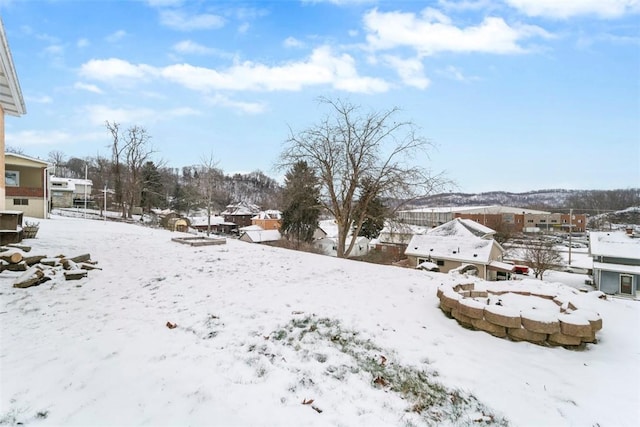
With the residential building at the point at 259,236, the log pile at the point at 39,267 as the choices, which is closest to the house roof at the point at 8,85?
the log pile at the point at 39,267

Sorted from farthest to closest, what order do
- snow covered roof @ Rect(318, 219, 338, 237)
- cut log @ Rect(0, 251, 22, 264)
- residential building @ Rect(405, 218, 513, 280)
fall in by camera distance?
1. snow covered roof @ Rect(318, 219, 338, 237)
2. residential building @ Rect(405, 218, 513, 280)
3. cut log @ Rect(0, 251, 22, 264)

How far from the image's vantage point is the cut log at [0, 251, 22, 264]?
19.3 feet

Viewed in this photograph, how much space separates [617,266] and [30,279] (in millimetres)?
26130

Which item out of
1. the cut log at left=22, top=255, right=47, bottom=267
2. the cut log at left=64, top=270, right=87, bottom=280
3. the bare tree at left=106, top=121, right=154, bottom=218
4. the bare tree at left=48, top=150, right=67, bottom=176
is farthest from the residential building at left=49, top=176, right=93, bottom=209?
the cut log at left=64, top=270, right=87, bottom=280

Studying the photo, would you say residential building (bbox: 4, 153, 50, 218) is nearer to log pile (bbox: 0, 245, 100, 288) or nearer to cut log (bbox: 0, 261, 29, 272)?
log pile (bbox: 0, 245, 100, 288)

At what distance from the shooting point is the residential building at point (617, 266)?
1723 cm

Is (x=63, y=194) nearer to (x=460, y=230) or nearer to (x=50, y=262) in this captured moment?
(x=50, y=262)

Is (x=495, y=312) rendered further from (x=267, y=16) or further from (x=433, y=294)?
(x=267, y=16)

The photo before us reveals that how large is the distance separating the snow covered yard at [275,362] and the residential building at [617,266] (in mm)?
16382

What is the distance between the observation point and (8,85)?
7289mm

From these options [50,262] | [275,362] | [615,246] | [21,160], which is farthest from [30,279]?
[615,246]

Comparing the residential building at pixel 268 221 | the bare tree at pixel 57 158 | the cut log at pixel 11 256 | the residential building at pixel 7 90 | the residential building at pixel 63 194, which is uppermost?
the bare tree at pixel 57 158

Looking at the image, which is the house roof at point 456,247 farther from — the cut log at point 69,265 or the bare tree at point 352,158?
the cut log at point 69,265

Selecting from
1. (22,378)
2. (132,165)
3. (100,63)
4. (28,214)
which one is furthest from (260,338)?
(132,165)
